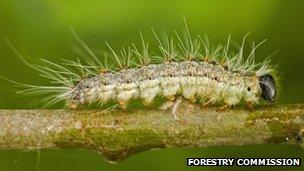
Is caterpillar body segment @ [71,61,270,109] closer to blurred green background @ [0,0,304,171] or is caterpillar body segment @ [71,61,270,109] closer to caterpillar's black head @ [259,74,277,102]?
caterpillar's black head @ [259,74,277,102]

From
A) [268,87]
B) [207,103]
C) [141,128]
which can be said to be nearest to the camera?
[141,128]

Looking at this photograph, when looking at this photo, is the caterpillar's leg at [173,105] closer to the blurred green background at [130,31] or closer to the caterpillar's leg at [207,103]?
the caterpillar's leg at [207,103]

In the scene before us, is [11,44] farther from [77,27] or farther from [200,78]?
[200,78]

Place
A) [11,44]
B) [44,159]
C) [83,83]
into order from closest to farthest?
[83,83]
[11,44]
[44,159]

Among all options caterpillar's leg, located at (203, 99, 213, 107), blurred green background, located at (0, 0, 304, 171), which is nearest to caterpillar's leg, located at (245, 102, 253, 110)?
caterpillar's leg, located at (203, 99, 213, 107)

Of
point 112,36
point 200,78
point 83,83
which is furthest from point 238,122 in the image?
point 112,36

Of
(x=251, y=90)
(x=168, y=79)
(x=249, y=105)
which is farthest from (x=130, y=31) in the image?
(x=249, y=105)

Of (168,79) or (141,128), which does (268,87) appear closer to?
(168,79)
